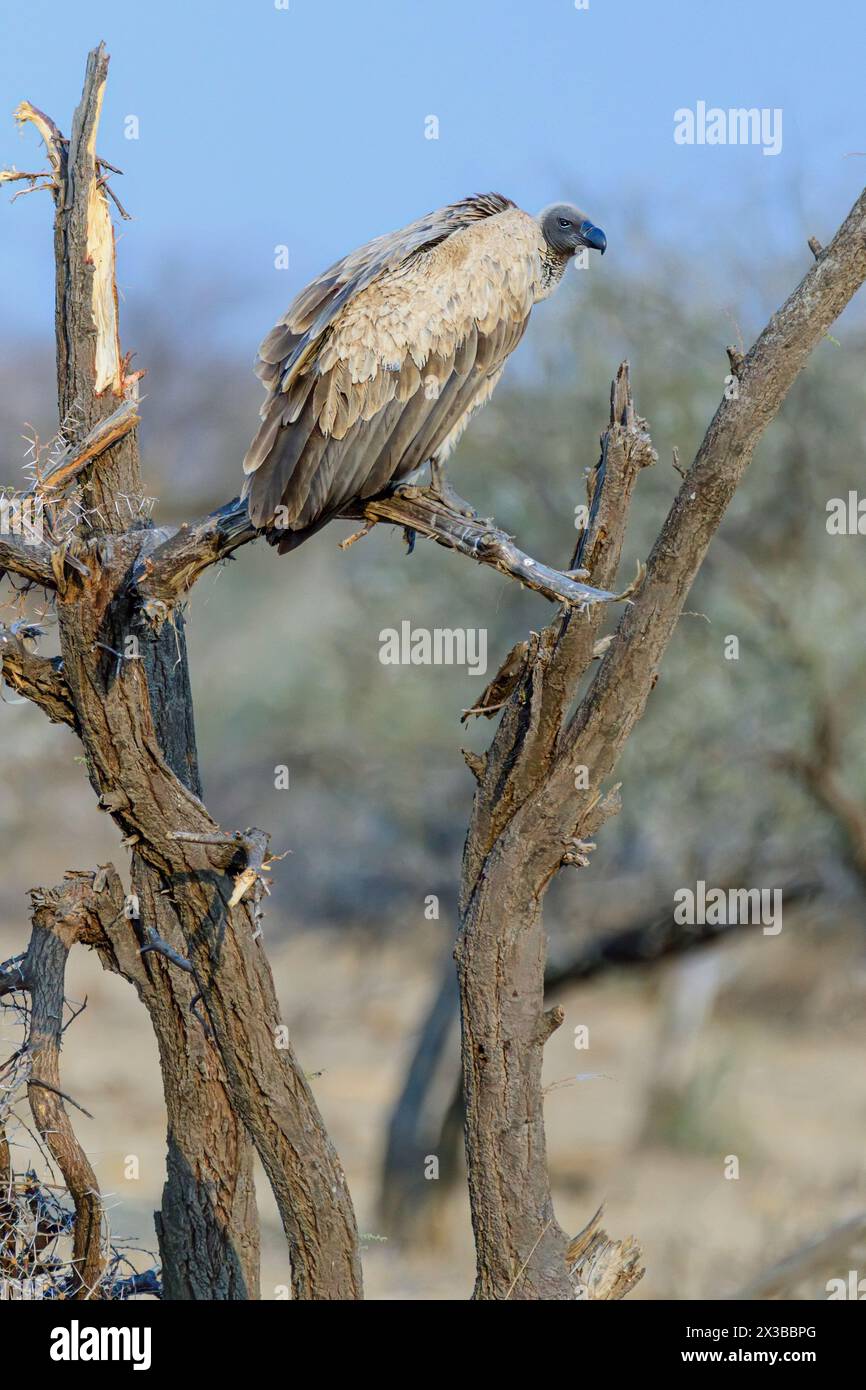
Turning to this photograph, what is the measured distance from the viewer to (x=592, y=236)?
6109 millimetres

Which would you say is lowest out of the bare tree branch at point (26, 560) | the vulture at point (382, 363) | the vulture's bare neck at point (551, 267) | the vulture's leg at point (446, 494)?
the bare tree branch at point (26, 560)

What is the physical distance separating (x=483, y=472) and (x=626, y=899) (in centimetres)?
418

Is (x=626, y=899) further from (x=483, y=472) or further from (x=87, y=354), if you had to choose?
(x=87, y=354)

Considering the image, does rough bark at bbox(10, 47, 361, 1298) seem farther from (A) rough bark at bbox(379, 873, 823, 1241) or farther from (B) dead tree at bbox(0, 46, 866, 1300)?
(A) rough bark at bbox(379, 873, 823, 1241)

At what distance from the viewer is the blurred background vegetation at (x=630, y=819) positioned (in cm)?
1207

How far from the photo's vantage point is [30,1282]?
5.26 m

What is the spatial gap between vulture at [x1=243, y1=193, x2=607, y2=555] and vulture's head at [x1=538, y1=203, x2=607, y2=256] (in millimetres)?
416

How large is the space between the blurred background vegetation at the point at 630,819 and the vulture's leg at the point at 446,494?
5058 mm

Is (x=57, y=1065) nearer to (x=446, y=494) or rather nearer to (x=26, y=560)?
(x=26, y=560)

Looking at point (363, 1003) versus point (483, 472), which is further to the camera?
point (363, 1003)

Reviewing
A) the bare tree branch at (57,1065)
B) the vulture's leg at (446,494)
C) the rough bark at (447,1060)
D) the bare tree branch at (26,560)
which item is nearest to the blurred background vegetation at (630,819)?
the rough bark at (447,1060)

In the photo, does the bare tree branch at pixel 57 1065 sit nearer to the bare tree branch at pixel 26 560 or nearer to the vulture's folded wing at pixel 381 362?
the bare tree branch at pixel 26 560

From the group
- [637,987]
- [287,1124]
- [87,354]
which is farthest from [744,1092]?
[87,354]

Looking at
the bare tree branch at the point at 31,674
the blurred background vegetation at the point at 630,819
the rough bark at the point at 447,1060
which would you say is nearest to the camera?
the bare tree branch at the point at 31,674
